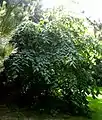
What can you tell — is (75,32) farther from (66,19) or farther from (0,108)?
(0,108)

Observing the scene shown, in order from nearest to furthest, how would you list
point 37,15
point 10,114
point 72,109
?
point 10,114
point 72,109
point 37,15

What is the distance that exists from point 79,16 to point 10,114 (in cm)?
338

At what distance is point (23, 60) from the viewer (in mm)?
7949

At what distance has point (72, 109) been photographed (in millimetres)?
8273

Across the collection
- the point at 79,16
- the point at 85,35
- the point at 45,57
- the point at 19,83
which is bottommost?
the point at 19,83

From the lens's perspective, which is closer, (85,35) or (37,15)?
(85,35)

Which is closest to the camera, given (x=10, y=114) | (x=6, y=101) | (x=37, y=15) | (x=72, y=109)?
(x=10, y=114)

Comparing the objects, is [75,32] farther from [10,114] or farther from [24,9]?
[10,114]

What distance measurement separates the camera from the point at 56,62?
8070 mm

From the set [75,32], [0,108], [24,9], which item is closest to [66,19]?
[75,32]

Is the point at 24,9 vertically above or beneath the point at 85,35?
above

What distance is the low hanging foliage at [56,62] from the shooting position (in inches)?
313

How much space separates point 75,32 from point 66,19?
0.43 m

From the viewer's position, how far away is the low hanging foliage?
796cm
